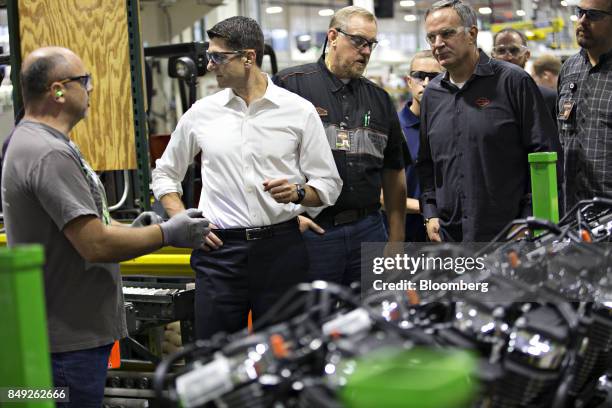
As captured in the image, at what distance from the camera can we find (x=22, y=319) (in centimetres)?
145

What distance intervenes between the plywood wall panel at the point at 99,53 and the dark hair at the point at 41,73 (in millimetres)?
1456

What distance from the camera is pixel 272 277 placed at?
332 cm

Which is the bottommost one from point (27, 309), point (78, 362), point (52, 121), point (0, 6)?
point (78, 362)

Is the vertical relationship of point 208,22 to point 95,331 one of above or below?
above

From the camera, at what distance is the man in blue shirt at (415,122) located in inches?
188

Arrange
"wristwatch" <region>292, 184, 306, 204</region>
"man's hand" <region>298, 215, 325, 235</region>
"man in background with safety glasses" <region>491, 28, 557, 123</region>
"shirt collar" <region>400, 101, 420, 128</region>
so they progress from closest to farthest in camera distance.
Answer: "wristwatch" <region>292, 184, 306, 204</region> < "man's hand" <region>298, 215, 325, 235</region> < "shirt collar" <region>400, 101, 420, 128</region> < "man in background with safety glasses" <region>491, 28, 557, 123</region>

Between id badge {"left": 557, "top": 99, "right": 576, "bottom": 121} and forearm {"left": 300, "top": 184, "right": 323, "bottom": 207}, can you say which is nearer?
forearm {"left": 300, "top": 184, "right": 323, "bottom": 207}

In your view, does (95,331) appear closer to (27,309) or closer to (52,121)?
(52,121)

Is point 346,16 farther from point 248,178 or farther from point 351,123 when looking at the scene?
point 248,178

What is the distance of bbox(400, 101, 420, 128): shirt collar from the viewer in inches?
192

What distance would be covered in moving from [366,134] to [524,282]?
1.77m

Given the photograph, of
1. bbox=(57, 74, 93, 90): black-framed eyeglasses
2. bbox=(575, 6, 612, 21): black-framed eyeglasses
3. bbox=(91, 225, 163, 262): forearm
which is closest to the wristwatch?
bbox=(91, 225, 163, 262): forearm

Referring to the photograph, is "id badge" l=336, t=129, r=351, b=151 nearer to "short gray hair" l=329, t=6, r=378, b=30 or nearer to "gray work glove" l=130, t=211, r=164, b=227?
"short gray hair" l=329, t=6, r=378, b=30

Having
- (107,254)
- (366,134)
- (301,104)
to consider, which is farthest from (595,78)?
(107,254)
